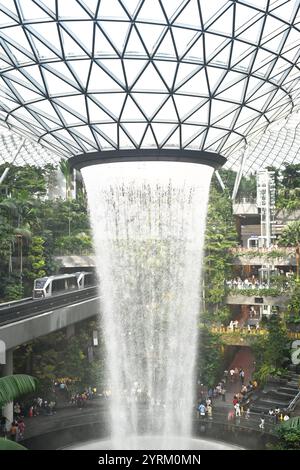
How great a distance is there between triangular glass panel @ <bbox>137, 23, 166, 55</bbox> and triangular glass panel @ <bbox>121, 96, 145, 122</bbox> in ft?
10.1

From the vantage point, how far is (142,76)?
23.6m

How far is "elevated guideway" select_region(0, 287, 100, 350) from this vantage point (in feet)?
81.6

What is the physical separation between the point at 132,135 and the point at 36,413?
18192mm

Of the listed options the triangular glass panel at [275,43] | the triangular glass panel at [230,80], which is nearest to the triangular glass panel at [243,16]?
the triangular glass panel at [275,43]

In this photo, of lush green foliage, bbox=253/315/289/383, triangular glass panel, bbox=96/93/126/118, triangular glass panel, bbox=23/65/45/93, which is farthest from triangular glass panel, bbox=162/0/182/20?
lush green foliage, bbox=253/315/289/383

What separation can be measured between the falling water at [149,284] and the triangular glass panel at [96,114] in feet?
9.50

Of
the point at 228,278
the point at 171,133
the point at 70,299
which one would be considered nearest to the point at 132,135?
the point at 171,133

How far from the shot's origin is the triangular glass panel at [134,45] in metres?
21.6

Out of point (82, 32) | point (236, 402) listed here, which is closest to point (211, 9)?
point (82, 32)

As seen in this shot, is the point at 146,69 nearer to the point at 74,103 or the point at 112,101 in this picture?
the point at 112,101

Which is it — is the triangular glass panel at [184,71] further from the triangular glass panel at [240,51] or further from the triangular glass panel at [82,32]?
the triangular glass panel at [82,32]

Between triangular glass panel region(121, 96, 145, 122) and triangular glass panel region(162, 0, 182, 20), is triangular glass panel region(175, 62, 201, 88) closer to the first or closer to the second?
triangular glass panel region(121, 96, 145, 122)

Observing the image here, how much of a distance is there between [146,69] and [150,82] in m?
0.77
